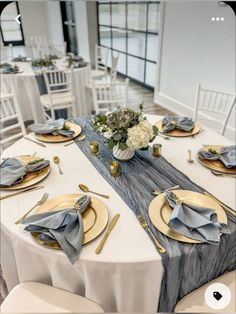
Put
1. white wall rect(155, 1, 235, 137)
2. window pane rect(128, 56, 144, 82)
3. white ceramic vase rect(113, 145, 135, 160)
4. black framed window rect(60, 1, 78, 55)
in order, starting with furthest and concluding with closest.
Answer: black framed window rect(60, 1, 78, 55)
window pane rect(128, 56, 144, 82)
white wall rect(155, 1, 235, 137)
white ceramic vase rect(113, 145, 135, 160)

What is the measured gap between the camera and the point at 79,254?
0.87 m

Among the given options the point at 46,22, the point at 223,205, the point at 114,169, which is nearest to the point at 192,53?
the point at 114,169

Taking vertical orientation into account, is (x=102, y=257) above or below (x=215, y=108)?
above

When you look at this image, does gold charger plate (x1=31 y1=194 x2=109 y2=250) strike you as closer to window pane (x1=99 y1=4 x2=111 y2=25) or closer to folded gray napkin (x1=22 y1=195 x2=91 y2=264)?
folded gray napkin (x1=22 y1=195 x2=91 y2=264)

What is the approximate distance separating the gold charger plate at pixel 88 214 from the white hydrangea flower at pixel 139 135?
0.33m

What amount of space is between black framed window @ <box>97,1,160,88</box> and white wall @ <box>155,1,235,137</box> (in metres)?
0.89

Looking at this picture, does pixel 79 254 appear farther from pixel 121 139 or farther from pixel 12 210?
pixel 121 139

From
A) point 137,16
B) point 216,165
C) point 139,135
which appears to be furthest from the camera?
point 137,16

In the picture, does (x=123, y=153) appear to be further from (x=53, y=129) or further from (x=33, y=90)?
(x=33, y=90)

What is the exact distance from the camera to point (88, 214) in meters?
1.02

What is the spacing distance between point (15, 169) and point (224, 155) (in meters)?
1.06

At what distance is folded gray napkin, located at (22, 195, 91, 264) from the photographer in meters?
0.87

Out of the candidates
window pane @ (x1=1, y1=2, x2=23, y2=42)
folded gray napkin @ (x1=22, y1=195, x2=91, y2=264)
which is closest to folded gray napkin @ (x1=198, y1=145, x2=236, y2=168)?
folded gray napkin @ (x1=22, y1=195, x2=91, y2=264)

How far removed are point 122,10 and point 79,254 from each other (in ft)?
19.2
